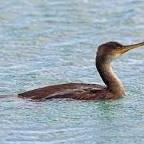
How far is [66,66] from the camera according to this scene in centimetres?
1823

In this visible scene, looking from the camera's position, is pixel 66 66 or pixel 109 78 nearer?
pixel 109 78

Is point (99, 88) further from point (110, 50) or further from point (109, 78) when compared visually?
point (110, 50)

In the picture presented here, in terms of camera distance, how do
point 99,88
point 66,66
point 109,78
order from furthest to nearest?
point 66,66, point 109,78, point 99,88

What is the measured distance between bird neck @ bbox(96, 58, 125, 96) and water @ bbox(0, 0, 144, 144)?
0.19 meters

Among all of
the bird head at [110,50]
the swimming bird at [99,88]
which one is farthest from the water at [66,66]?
the bird head at [110,50]

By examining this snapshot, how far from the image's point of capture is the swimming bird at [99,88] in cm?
1606

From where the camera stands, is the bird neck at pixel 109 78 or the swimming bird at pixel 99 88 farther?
the bird neck at pixel 109 78

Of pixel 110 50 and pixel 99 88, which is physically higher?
pixel 110 50

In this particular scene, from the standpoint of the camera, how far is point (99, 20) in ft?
70.6

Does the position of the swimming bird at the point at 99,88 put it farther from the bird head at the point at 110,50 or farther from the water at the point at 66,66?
the water at the point at 66,66

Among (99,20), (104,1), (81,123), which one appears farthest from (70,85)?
(104,1)

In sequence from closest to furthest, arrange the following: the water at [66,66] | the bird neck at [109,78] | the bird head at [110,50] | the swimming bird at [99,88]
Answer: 1. the water at [66,66]
2. the swimming bird at [99,88]
3. the bird neck at [109,78]
4. the bird head at [110,50]

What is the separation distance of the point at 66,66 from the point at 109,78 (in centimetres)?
179

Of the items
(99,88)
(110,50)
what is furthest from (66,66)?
(99,88)
